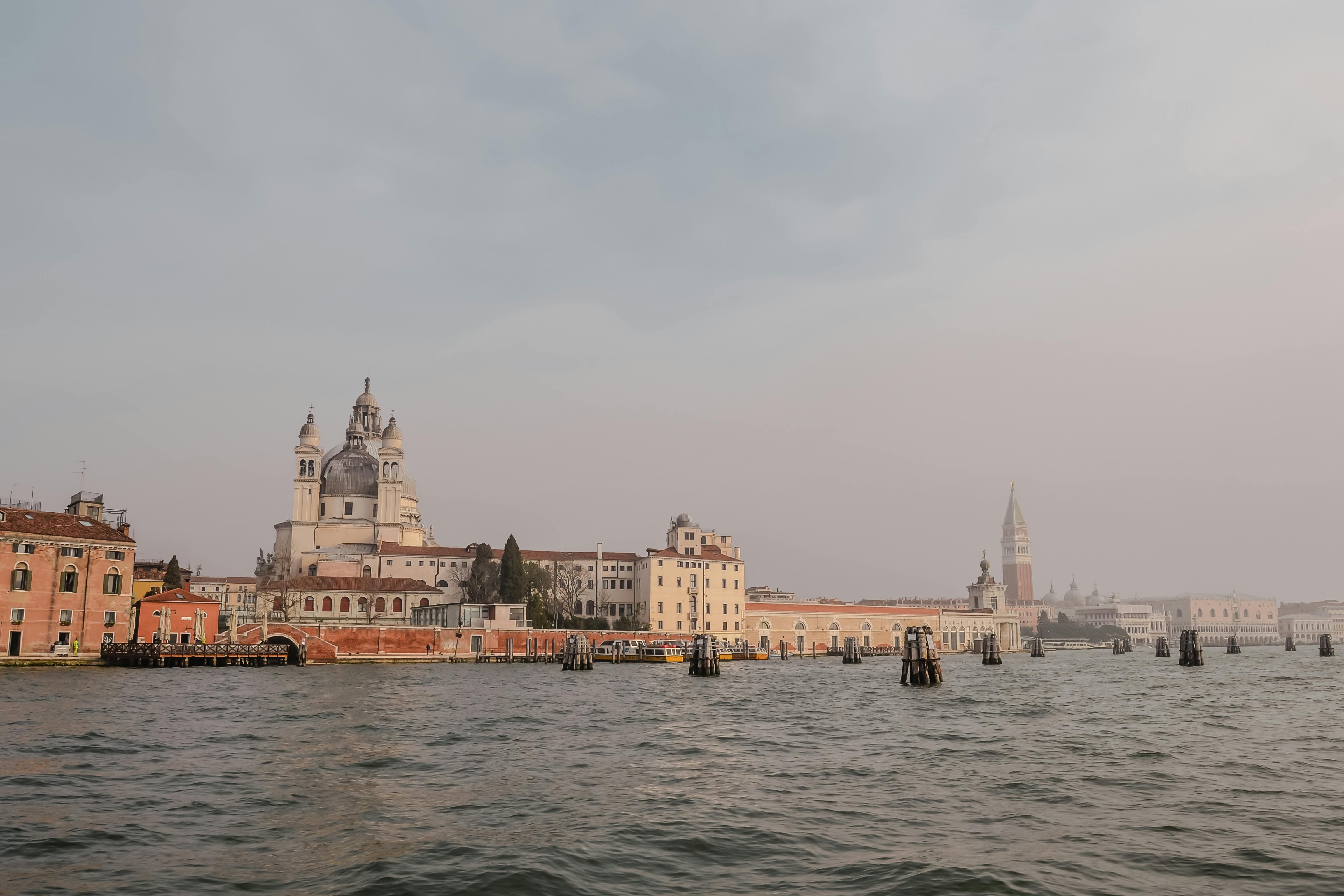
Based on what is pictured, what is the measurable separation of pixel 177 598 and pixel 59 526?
32.3 feet

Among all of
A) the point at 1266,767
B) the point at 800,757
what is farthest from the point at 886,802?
the point at 1266,767

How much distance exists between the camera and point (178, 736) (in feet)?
77.1

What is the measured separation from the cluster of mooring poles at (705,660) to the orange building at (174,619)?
3089cm

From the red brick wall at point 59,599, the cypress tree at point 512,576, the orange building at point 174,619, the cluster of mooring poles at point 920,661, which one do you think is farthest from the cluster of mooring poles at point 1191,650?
the red brick wall at point 59,599

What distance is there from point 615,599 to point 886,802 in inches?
3273

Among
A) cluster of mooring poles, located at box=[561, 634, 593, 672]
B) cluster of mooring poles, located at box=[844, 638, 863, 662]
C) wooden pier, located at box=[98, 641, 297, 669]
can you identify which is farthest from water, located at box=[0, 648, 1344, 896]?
cluster of mooring poles, located at box=[844, 638, 863, 662]

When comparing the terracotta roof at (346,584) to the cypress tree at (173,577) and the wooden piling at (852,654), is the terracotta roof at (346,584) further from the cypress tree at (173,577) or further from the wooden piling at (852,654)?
the wooden piling at (852,654)

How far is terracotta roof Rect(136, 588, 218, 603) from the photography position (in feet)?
200

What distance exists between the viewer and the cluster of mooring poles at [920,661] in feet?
155

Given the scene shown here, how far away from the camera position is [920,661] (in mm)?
→ 47656

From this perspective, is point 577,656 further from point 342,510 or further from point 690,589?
point 342,510

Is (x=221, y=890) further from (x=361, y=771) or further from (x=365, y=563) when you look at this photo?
(x=365, y=563)

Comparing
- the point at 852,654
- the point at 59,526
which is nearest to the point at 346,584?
the point at 59,526

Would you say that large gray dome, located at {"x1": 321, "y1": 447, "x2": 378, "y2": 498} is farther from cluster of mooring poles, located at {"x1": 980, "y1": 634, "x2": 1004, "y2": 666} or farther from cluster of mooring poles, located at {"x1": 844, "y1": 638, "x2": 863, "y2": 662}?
cluster of mooring poles, located at {"x1": 980, "y1": 634, "x2": 1004, "y2": 666}
